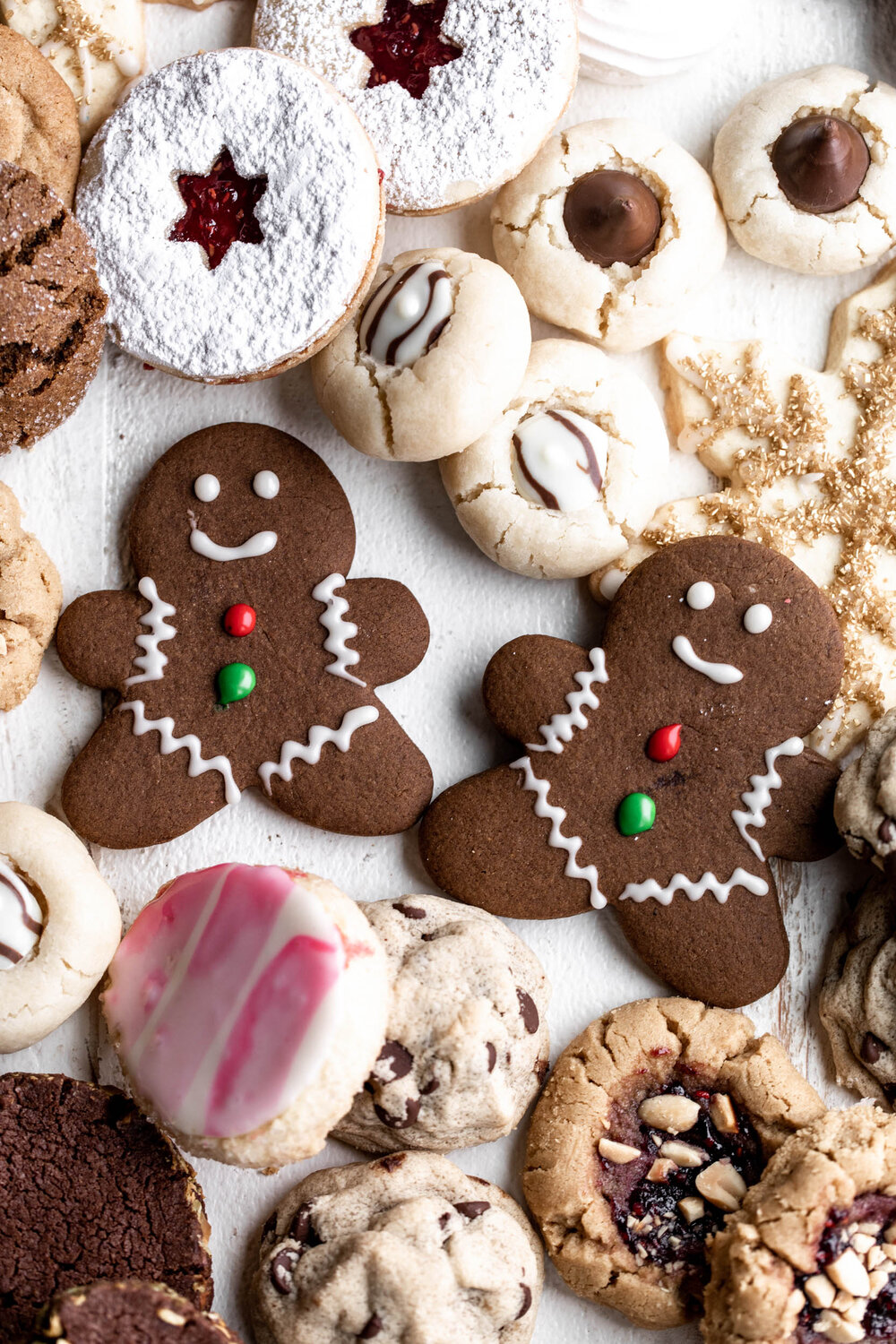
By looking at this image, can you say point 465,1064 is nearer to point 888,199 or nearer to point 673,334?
point 673,334

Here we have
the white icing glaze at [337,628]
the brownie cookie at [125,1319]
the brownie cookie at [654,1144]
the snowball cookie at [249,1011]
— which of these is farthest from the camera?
the white icing glaze at [337,628]

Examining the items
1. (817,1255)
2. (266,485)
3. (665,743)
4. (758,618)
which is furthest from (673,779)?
(266,485)

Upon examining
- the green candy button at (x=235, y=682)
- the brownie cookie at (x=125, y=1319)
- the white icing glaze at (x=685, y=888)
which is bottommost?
the brownie cookie at (x=125, y=1319)

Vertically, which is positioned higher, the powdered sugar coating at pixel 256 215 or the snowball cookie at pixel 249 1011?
the powdered sugar coating at pixel 256 215

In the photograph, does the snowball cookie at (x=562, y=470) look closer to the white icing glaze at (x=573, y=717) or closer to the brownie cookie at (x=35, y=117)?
the white icing glaze at (x=573, y=717)

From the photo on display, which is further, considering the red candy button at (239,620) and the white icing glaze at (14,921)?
the red candy button at (239,620)

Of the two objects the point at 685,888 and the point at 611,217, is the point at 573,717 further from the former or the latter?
the point at 611,217

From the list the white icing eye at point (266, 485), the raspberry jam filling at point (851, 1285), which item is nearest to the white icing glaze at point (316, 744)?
the white icing eye at point (266, 485)

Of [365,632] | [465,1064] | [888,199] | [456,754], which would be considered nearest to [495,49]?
[888,199]
